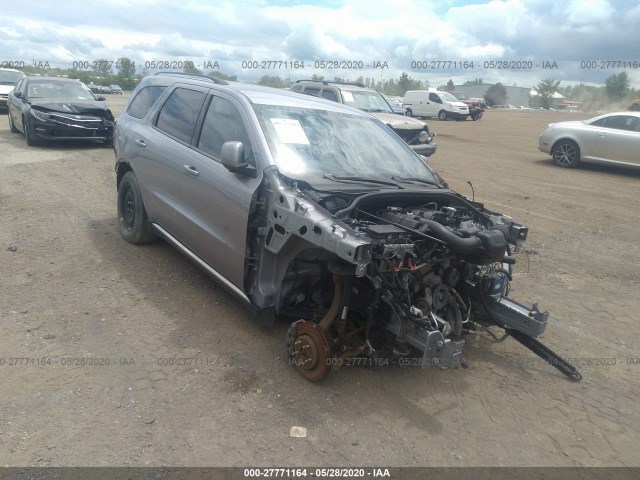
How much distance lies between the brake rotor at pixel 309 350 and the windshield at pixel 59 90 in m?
11.5

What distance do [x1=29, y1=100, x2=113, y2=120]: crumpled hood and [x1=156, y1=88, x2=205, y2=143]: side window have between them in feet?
25.9

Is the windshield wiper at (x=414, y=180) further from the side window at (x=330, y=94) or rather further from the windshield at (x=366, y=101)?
the side window at (x=330, y=94)

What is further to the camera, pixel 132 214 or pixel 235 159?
pixel 132 214

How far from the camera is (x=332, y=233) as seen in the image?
3023 mm

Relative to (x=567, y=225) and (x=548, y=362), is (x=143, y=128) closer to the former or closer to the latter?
(x=548, y=362)

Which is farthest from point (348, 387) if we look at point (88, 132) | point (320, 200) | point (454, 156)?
point (454, 156)

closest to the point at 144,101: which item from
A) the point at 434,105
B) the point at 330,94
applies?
the point at 330,94

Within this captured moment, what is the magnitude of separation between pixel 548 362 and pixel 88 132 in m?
11.6

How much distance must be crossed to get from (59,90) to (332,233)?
40.4ft

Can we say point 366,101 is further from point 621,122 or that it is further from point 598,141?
point 621,122

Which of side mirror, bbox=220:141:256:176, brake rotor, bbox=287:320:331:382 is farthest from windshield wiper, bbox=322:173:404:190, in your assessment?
brake rotor, bbox=287:320:331:382

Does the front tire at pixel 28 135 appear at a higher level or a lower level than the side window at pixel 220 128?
lower

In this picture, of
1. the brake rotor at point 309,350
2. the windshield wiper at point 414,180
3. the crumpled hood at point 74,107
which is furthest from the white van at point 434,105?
the brake rotor at point 309,350

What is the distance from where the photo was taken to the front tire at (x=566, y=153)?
515 inches
